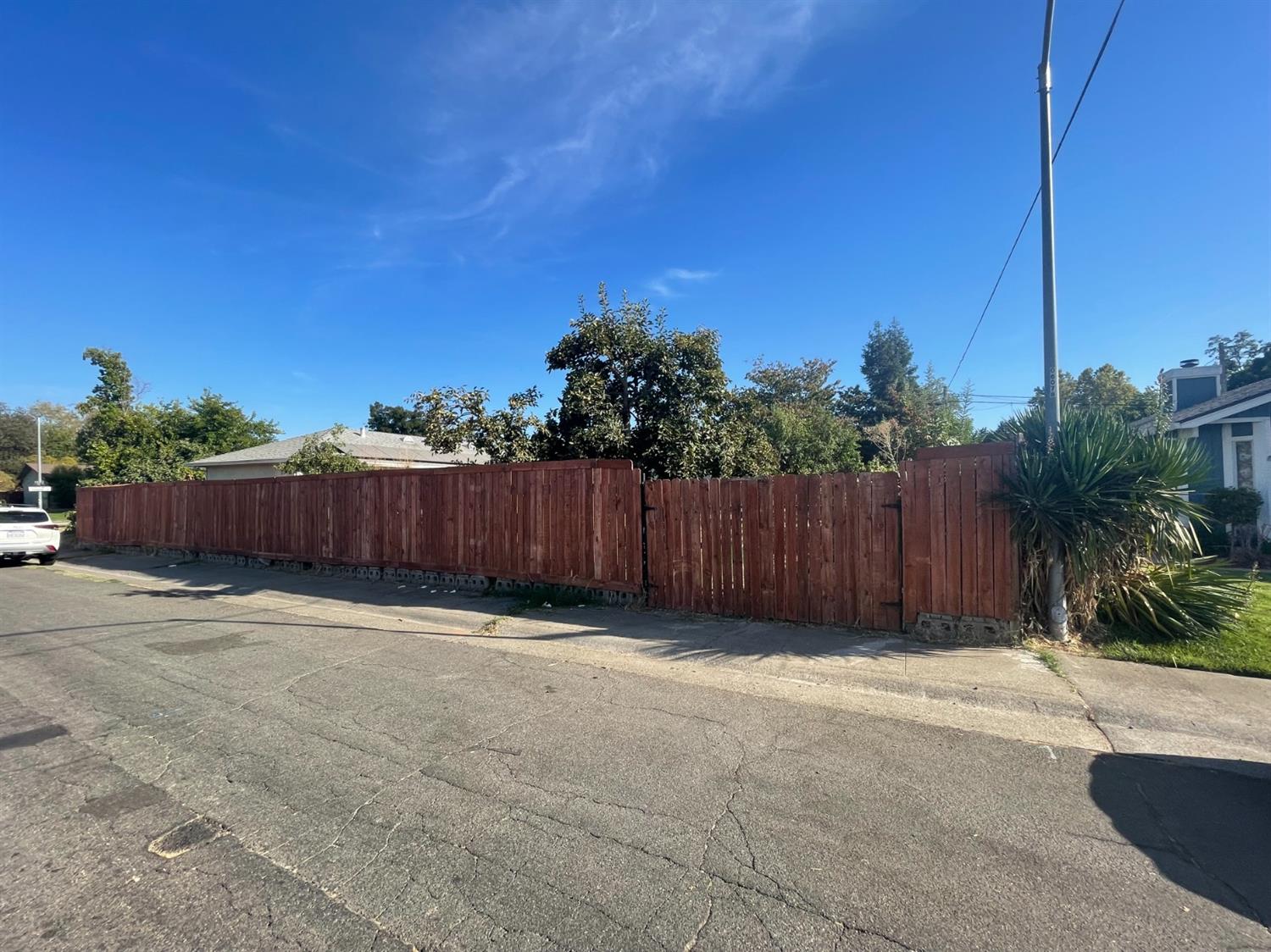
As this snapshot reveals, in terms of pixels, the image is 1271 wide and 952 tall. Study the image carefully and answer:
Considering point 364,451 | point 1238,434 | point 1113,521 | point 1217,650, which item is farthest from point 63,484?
point 1238,434

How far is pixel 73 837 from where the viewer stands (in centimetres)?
333

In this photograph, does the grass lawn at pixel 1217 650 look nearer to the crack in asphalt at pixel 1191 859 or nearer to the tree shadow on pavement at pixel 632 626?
the tree shadow on pavement at pixel 632 626

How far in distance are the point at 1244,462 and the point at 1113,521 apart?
13609 millimetres

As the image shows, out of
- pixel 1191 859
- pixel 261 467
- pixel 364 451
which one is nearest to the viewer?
pixel 1191 859

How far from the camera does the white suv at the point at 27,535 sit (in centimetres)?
1741

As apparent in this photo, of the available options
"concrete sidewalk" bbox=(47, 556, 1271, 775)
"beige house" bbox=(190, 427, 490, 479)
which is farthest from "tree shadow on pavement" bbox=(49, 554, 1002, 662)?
"beige house" bbox=(190, 427, 490, 479)

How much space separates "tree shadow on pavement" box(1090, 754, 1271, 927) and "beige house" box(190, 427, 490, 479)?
68.9ft

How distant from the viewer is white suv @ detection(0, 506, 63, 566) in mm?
17406

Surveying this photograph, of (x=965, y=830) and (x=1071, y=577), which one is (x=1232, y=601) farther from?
(x=965, y=830)

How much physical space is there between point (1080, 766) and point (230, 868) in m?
4.87

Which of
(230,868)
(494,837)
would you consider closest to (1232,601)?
(494,837)

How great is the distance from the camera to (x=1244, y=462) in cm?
1561

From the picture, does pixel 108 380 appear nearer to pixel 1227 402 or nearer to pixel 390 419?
pixel 390 419

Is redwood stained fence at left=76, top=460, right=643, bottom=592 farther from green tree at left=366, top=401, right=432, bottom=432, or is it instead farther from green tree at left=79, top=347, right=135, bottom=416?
green tree at left=366, top=401, right=432, bottom=432
